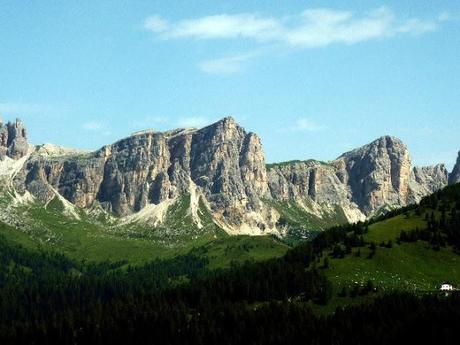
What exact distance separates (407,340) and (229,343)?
48.0 meters

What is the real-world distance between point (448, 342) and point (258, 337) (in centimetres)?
5191

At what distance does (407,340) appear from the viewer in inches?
7077

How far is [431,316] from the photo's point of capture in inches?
Answer: 7352

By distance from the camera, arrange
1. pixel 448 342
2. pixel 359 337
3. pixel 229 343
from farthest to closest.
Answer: pixel 229 343 < pixel 359 337 < pixel 448 342

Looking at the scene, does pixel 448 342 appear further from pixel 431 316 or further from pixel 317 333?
pixel 317 333

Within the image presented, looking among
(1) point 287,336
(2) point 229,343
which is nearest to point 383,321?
(1) point 287,336

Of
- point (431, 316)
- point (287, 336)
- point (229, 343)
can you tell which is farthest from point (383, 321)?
point (229, 343)

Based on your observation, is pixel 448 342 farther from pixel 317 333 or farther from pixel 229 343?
pixel 229 343

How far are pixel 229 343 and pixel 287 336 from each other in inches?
655

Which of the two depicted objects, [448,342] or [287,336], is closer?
[448,342]

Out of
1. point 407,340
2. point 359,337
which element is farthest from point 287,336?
point 407,340

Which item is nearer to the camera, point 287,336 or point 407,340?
point 407,340

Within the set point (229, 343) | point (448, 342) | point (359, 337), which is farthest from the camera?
point (229, 343)

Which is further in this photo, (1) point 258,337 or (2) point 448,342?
(1) point 258,337
